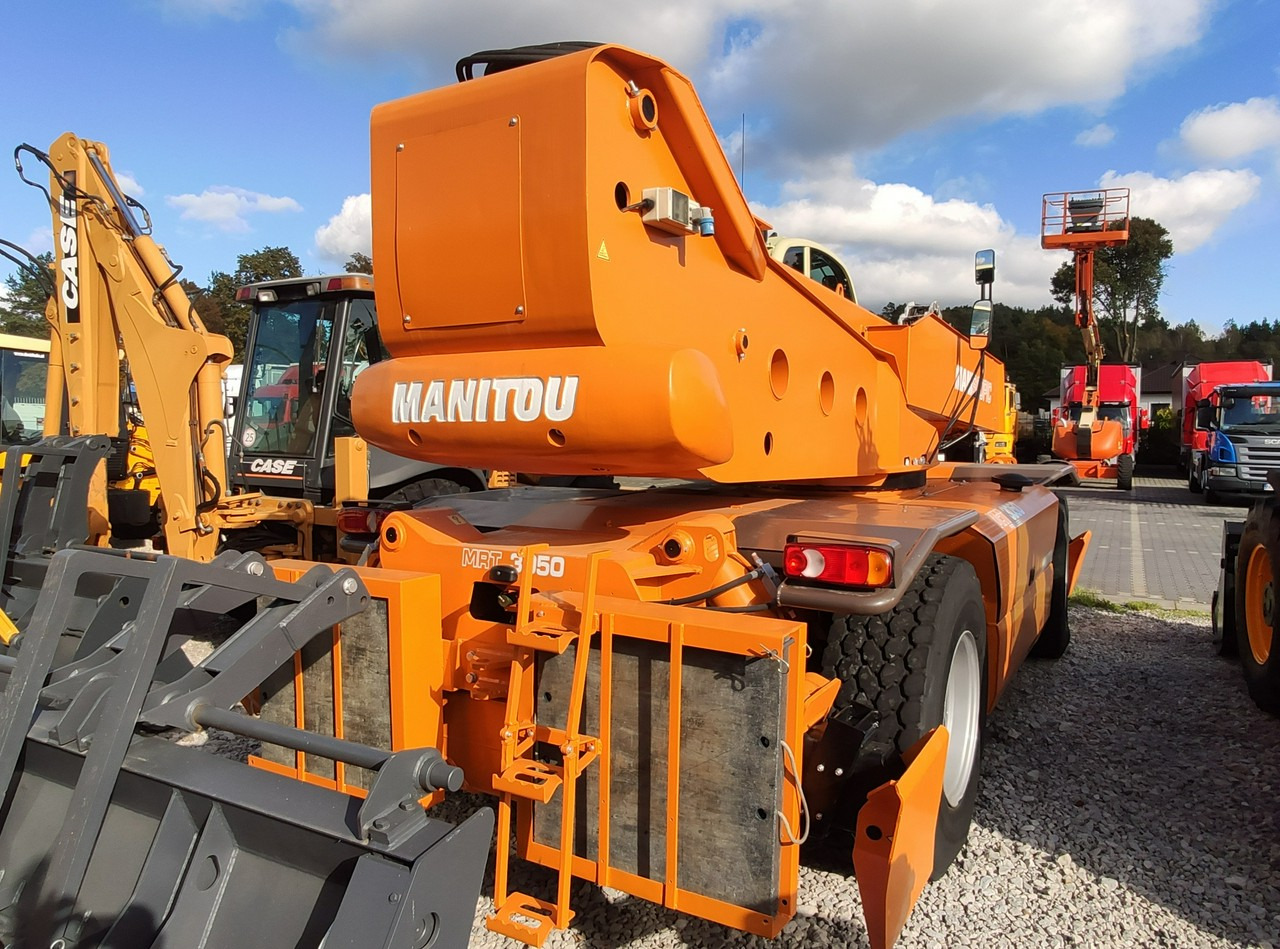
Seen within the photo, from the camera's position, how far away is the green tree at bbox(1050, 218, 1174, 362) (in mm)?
46281

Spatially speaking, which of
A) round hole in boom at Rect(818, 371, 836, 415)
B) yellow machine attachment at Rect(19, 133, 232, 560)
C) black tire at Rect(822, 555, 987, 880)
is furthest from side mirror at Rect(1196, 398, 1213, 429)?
yellow machine attachment at Rect(19, 133, 232, 560)

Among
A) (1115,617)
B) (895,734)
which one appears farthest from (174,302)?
(1115,617)

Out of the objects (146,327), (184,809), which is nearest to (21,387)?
(146,327)

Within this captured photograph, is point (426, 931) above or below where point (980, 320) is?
below

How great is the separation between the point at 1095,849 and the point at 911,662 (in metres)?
1.45

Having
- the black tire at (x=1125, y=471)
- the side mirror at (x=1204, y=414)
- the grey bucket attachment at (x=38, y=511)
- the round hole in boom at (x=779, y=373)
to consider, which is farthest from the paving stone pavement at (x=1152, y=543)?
the grey bucket attachment at (x=38, y=511)

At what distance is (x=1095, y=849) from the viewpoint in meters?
3.53

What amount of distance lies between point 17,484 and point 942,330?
5614 mm

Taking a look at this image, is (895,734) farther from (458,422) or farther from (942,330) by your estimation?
(942,330)

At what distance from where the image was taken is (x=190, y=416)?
615 centimetres

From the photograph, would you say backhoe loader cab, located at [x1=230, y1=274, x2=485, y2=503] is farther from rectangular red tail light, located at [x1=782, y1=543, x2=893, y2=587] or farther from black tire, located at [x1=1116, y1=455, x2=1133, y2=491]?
black tire, located at [x1=1116, y1=455, x2=1133, y2=491]

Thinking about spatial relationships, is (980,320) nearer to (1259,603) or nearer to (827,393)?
(827,393)

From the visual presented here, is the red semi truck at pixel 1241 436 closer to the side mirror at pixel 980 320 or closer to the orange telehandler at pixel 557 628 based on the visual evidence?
the side mirror at pixel 980 320

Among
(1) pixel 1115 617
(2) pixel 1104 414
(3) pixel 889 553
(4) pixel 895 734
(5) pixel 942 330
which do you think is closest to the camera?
(3) pixel 889 553
